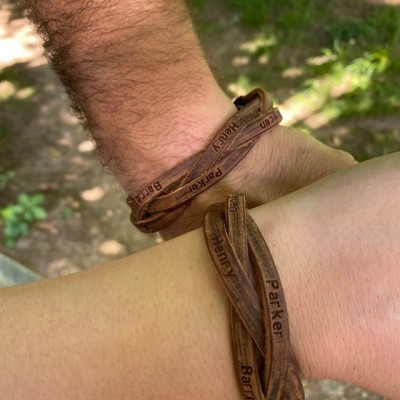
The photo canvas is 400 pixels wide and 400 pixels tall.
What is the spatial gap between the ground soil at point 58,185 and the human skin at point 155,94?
914 millimetres

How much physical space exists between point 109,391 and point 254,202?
0.52 m

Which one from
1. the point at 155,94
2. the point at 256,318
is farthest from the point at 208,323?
the point at 155,94

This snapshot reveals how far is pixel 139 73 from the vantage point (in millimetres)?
1136

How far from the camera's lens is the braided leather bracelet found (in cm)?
74

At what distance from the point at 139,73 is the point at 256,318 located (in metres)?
0.63

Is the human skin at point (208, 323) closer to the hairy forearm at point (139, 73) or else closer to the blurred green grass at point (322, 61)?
the hairy forearm at point (139, 73)

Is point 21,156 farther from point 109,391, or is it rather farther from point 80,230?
point 109,391

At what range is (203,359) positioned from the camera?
2.58 feet

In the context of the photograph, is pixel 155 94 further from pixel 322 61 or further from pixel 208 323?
pixel 322 61

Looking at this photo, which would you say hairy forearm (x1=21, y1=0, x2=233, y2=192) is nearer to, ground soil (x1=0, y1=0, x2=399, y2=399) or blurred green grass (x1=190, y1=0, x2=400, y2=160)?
ground soil (x1=0, y1=0, x2=399, y2=399)

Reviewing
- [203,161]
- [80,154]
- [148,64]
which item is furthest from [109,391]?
[80,154]

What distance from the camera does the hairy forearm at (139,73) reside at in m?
1.10

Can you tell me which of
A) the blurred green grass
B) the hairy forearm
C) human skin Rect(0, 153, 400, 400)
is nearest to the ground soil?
the blurred green grass

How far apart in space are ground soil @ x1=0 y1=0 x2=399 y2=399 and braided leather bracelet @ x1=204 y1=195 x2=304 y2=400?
121cm
